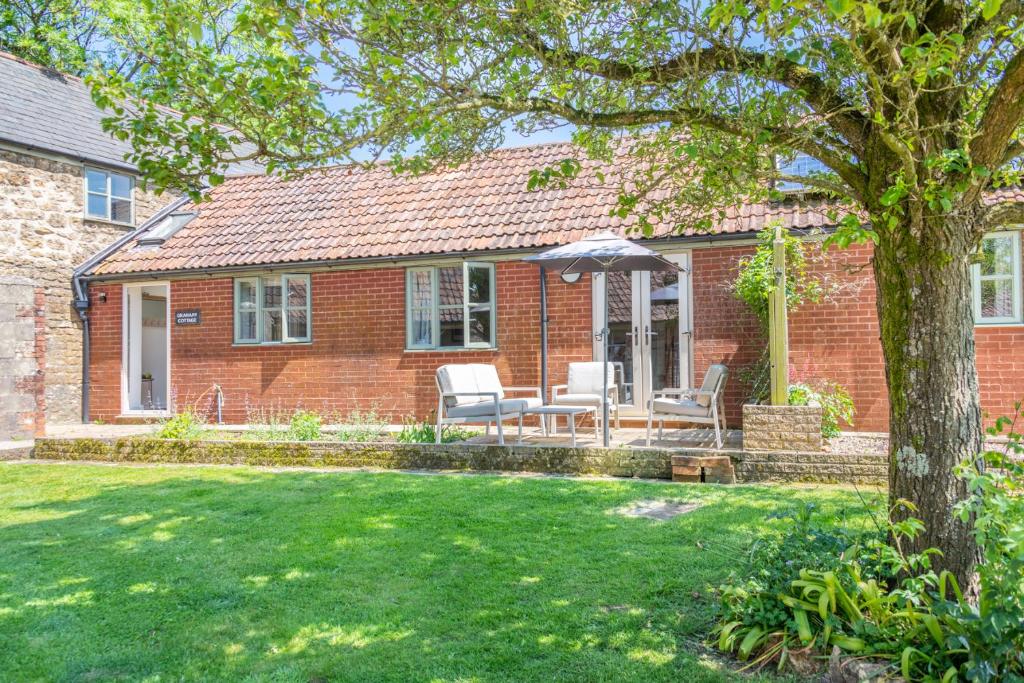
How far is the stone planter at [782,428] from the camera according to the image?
22.3ft

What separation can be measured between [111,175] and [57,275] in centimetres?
249

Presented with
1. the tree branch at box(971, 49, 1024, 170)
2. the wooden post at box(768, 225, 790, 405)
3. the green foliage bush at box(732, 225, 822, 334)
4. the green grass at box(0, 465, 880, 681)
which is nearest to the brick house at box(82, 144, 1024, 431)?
the green foliage bush at box(732, 225, 822, 334)

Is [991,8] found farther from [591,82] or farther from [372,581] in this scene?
[372,581]

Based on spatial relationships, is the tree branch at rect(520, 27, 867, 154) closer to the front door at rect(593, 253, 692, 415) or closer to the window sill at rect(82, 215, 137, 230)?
the front door at rect(593, 253, 692, 415)

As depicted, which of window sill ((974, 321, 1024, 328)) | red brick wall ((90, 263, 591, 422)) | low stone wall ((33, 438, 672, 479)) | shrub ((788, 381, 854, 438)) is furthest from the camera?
red brick wall ((90, 263, 591, 422))

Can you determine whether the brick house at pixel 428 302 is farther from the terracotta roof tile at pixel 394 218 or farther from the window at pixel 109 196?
the window at pixel 109 196

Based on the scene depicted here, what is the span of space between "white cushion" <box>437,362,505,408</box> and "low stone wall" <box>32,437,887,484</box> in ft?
2.87

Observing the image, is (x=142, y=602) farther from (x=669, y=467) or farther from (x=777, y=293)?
(x=777, y=293)

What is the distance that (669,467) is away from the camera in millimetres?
7090

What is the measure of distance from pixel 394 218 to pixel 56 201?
6.61 m

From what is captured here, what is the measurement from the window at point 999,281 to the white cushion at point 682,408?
3872 millimetres

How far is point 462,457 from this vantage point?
7.82 m

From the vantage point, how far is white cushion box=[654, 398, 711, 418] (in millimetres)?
7832

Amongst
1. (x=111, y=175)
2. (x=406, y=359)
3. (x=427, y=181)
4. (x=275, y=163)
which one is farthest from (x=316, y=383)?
(x=275, y=163)
